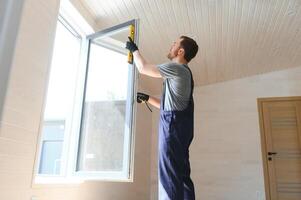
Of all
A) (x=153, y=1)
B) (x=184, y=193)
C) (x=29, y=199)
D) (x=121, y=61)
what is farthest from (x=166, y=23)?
(x=29, y=199)

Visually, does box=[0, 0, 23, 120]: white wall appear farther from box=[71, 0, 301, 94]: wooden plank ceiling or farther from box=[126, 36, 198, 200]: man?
box=[71, 0, 301, 94]: wooden plank ceiling

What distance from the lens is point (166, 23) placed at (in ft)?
10.2

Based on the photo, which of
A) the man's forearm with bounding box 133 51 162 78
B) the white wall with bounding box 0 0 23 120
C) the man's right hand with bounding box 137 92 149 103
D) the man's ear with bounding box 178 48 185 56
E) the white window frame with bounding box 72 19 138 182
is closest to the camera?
the white wall with bounding box 0 0 23 120

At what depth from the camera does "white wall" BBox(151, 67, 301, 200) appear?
4.75 meters

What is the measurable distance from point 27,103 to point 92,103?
999mm

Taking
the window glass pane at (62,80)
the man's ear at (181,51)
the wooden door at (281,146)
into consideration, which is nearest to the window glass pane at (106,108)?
the window glass pane at (62,80)

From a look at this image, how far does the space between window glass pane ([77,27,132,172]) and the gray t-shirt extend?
57 centimetres

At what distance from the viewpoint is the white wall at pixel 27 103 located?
5.24 ft

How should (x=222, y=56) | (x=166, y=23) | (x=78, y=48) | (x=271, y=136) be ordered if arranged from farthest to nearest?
(x=271, y=136)
(x=222, y=56)
(x=166, y=23)
(x=78, y=48)

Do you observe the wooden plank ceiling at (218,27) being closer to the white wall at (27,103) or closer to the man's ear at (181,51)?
the white wall at (27,103)

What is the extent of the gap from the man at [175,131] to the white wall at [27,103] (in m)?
0.70

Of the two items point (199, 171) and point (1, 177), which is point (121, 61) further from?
point (199, 171)

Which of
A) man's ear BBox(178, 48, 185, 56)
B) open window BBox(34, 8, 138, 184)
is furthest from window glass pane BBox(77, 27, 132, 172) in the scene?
man's ear BBox(178, 48, 185, 56)

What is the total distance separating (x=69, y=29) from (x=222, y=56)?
235 cm
